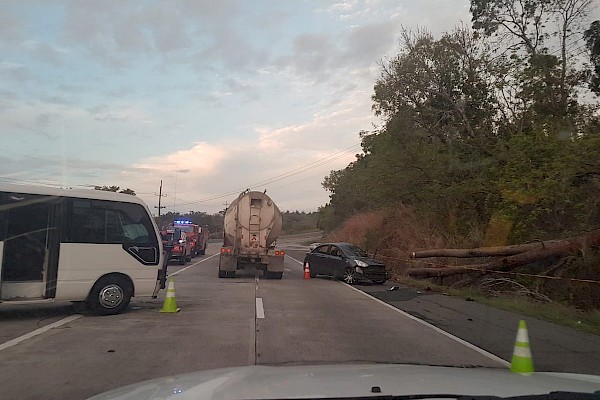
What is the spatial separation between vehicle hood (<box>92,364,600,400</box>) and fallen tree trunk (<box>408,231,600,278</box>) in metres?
13.1

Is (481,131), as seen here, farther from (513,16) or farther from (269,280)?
(269,280)

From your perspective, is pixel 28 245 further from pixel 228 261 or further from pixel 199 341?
pixel 228 261

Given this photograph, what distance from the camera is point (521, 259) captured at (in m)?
18.1

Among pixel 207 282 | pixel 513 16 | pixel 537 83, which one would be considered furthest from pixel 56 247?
pixel 513 16

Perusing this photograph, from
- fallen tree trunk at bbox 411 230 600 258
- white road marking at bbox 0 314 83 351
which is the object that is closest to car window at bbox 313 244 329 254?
fallen tree trunk at bbox 411 230 600 258

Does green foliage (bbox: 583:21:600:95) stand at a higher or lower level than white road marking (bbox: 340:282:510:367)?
higher

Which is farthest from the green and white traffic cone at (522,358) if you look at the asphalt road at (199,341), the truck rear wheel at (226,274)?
the truck rear wheel at (226,274)

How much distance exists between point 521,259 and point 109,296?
497 inches

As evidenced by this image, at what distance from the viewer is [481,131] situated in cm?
2717

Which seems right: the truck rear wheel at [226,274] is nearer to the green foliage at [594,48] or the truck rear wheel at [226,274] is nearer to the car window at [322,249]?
the car window at [322,249]

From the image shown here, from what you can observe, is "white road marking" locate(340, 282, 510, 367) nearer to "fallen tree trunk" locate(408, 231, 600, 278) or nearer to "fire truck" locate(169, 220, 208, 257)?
"fallen tree trunk" locate(408, 231, 600, 278)

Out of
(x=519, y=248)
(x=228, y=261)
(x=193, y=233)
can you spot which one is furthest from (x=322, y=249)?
(x=193, y=233)

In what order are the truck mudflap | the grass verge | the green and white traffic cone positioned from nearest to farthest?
the green and white traffic cone → the grass verge → the truck mudflap

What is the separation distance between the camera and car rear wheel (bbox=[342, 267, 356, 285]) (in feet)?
71.6
